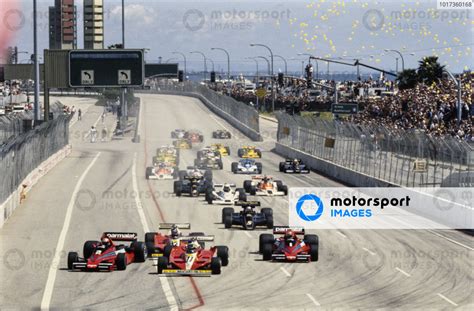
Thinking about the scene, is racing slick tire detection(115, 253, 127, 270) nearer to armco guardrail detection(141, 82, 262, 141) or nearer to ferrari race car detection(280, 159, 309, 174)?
Answer: ferrari race car detection(280, 159, 309, 174)

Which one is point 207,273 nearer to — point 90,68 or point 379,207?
point 379,207

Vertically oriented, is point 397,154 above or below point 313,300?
above

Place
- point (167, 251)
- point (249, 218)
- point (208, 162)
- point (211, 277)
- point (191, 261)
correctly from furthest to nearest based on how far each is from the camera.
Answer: point (208, 162) → point (249, 218) → point (167, 251) → point (191, 261) → point (211, 277)

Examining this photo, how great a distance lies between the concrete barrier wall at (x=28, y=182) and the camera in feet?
118

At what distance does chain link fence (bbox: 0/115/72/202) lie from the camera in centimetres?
3622

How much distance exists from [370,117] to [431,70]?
24.4 metres

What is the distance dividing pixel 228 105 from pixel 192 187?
69168mm

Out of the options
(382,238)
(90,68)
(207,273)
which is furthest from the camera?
(90,68)

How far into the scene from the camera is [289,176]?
56.7m

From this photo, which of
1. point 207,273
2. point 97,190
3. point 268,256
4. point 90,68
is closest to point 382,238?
point 268,256

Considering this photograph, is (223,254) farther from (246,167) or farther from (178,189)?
(246,167)

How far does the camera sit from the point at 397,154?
1645 inches

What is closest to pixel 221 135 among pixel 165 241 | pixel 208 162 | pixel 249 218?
pixel 208 162

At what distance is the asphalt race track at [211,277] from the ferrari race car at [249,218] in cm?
49
